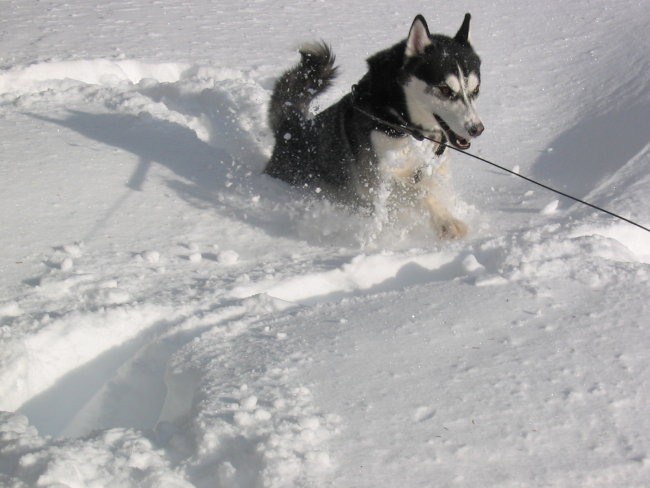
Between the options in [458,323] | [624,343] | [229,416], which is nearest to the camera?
[229,416]

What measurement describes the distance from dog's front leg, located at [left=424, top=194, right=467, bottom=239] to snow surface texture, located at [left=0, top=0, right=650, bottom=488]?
0.07 m

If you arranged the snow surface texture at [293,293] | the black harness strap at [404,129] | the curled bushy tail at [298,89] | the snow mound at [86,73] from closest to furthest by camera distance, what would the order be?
the snow surface texture at [293,293] < the black harness strap at [404,129] < the curled bushy tail at [298,89] < the snow mound at [86,73]

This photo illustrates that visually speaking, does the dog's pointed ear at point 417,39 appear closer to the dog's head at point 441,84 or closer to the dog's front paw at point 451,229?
the dog's head at point 441,84

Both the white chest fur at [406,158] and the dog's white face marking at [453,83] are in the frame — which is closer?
the dog's white face marking at [453,83]

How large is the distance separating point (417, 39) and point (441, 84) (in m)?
0.24

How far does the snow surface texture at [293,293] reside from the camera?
6.72ft

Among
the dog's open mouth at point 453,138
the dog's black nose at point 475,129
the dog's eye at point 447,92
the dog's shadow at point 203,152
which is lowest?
the dog's shadow at point 203,152

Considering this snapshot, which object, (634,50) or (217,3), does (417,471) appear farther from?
(217,3)

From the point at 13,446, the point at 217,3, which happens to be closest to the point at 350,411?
the point at 13,446

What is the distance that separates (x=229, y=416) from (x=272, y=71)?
150 inches

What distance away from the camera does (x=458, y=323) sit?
264 centimetres

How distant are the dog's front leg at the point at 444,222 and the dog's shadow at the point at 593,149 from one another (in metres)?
0.88

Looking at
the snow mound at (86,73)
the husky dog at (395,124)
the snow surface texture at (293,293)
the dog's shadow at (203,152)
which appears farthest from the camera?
the snow mound at (86,73)

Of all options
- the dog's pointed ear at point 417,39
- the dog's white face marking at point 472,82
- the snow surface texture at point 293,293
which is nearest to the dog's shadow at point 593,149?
the snow surface texture at point 293,293
